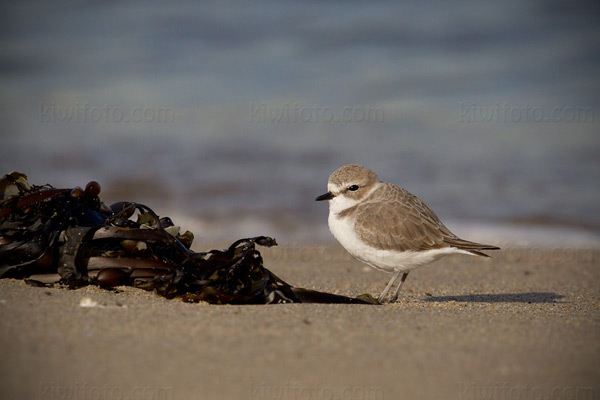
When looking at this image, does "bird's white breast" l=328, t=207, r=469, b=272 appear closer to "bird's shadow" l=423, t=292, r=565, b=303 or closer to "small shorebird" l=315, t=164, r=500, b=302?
"small shorebird" l=315, t=164, r=500, b=302

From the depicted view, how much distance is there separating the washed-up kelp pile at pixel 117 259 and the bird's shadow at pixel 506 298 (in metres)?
1.19

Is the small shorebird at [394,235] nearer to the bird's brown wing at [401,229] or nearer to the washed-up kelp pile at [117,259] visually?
the bird's brown wing at [401,229]

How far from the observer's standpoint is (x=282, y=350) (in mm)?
3105

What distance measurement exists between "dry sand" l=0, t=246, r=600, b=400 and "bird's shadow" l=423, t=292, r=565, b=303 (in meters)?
0.77

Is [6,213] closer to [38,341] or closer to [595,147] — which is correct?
[38,341]

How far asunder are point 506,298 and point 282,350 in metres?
3.08

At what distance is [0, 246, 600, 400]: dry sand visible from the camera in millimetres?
2783

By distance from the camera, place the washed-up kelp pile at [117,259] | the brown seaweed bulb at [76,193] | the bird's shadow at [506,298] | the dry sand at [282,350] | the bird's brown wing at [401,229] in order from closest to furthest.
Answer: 1. the dry sand at [282,350]
2. the washed-up kelp pile at [117,259]
3. the brown seaweed bulb at [76,193]
4. the bird's brown wing at [401,229]
5. the bird's shadow at [506,298]

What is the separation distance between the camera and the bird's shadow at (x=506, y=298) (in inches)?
207

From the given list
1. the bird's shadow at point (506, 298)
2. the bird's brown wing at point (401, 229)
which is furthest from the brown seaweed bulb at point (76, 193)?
the bird's shadow at point (506, 298)

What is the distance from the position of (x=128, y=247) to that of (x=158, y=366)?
5.29 feet

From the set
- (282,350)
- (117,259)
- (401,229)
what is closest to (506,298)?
(401,229)

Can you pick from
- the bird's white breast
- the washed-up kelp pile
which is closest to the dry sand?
the washed-up kelp pile

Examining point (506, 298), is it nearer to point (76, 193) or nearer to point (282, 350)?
point (282, 350)
